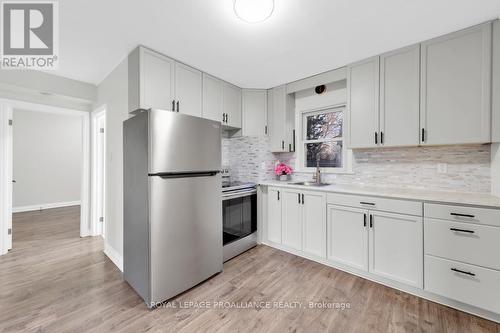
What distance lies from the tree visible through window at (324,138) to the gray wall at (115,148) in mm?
2559

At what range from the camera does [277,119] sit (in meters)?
3.28

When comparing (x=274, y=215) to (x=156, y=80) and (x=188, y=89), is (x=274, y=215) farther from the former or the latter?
(x=156, y=80)

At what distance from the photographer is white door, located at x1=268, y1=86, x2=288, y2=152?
321 cm

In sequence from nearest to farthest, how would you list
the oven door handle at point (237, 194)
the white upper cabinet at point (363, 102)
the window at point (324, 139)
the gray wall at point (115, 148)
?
the white upper cabinet at point (363, 102) → the gray wall at point (115, 148) → the oven door handle at point (237, 194) → the window at point (324, 139)

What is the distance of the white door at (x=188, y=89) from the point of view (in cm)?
243

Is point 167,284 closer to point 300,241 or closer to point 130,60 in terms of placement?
point 300,241

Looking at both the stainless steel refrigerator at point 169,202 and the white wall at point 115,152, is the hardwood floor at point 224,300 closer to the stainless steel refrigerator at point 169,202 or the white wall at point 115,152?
the stainless steel refrigerator at point 169,202

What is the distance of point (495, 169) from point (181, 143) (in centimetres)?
293

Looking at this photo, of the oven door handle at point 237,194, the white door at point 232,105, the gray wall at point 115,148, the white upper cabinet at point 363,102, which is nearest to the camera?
the white upper cabinet at point 363,102

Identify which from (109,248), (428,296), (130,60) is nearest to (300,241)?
(428,296)

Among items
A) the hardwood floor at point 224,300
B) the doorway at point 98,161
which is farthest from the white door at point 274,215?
the doorway at point 98,161

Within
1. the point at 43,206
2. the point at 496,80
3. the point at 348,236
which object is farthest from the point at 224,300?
the point at 43,206

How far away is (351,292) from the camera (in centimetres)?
201
